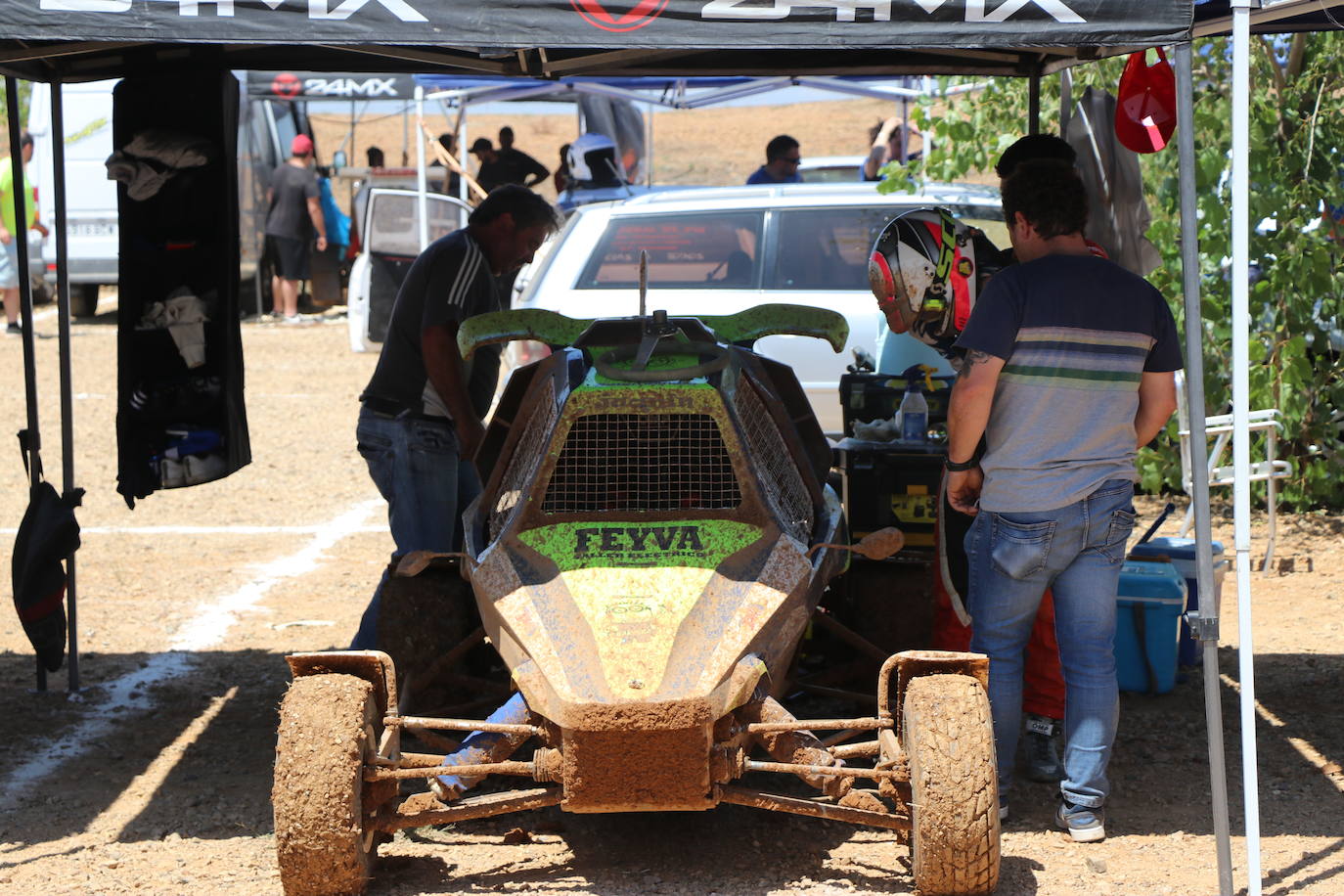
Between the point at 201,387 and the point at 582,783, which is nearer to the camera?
the point at 582,783

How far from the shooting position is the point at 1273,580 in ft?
27.8

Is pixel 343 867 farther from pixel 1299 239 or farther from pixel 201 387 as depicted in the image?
pixel 1299 239

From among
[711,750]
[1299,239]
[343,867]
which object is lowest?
[343,867]

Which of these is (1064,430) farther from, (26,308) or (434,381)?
(26,308)

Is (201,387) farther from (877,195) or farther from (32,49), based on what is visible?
(877,195)

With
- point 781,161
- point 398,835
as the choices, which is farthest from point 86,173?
point 398,835

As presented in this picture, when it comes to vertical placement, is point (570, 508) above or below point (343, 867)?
above

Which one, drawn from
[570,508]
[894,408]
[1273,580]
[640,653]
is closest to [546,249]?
[894,408]

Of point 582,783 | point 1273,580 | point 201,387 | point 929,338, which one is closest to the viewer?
point 582,783

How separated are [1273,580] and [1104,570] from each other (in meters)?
4.16

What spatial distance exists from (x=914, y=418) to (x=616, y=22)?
2.65 metres

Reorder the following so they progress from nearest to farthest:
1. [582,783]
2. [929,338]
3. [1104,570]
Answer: [582,783], [1104,570], [929,338]

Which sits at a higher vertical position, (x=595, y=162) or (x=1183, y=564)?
(x=595, y=162)

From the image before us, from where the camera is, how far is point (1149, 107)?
5.50m
